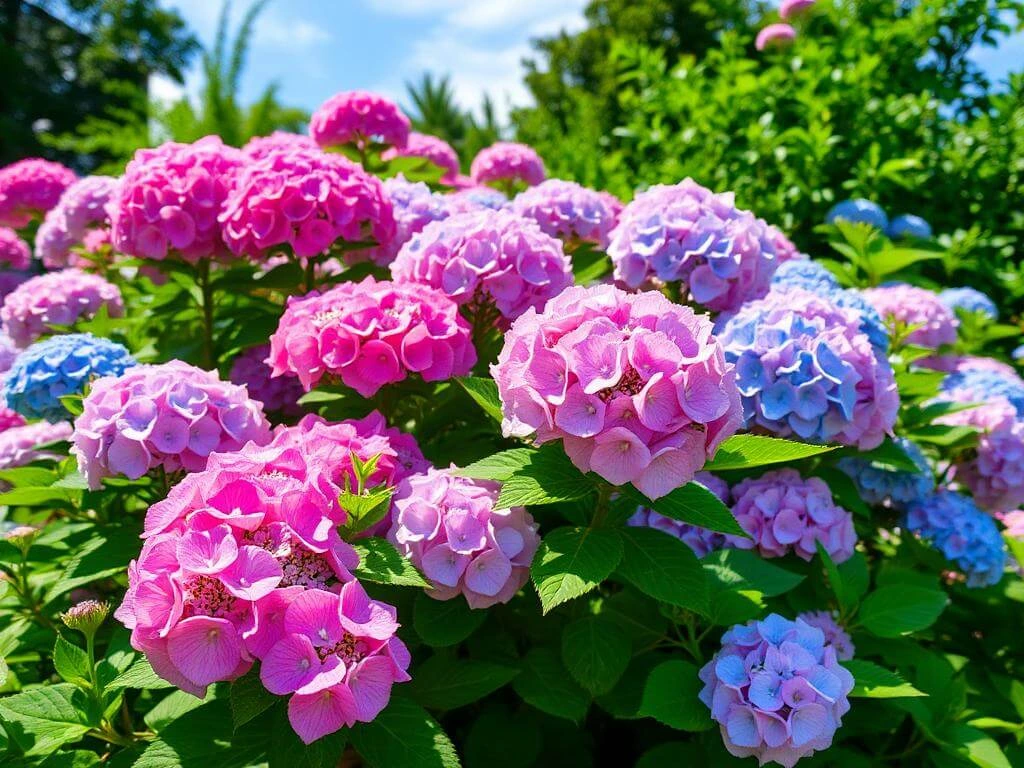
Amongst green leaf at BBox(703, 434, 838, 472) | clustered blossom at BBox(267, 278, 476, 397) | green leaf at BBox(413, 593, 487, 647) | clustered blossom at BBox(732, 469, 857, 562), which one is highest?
clustered blossom at BBox(267, 278, 476, 397)

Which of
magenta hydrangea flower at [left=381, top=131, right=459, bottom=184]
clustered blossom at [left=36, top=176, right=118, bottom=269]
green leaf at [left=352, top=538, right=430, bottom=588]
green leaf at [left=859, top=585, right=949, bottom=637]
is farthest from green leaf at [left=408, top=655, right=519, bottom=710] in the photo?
magenta hydrangea flower at [left=381, top=131, right=459, bottom=184]

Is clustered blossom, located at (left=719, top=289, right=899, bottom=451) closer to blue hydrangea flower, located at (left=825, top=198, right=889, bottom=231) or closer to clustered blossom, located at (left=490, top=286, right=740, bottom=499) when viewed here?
clustered blossom, located at (left=490, top=286, right=740, bottom=499)

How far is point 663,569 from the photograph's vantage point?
54.2 inches

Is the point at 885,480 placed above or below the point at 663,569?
below

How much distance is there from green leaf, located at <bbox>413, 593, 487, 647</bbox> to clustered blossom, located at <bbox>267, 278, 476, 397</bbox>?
0.48 meters

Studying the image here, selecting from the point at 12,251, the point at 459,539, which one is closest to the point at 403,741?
the point at 459,539

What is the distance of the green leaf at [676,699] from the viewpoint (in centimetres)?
140

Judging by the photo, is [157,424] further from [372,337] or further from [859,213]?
[859,213]

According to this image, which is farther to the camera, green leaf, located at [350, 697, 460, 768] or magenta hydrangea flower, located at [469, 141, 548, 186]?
magenta hydrangea flower, located at [469, 141, 548, 186]

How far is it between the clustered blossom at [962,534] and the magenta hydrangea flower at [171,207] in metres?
2.10

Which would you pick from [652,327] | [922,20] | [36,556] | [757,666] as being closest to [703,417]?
[652,327]

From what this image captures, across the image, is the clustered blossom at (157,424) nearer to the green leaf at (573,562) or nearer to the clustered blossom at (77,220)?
the green leaf at (573,562)

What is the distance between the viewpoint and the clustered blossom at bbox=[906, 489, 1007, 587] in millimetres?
2109

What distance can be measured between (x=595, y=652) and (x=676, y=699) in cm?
17
